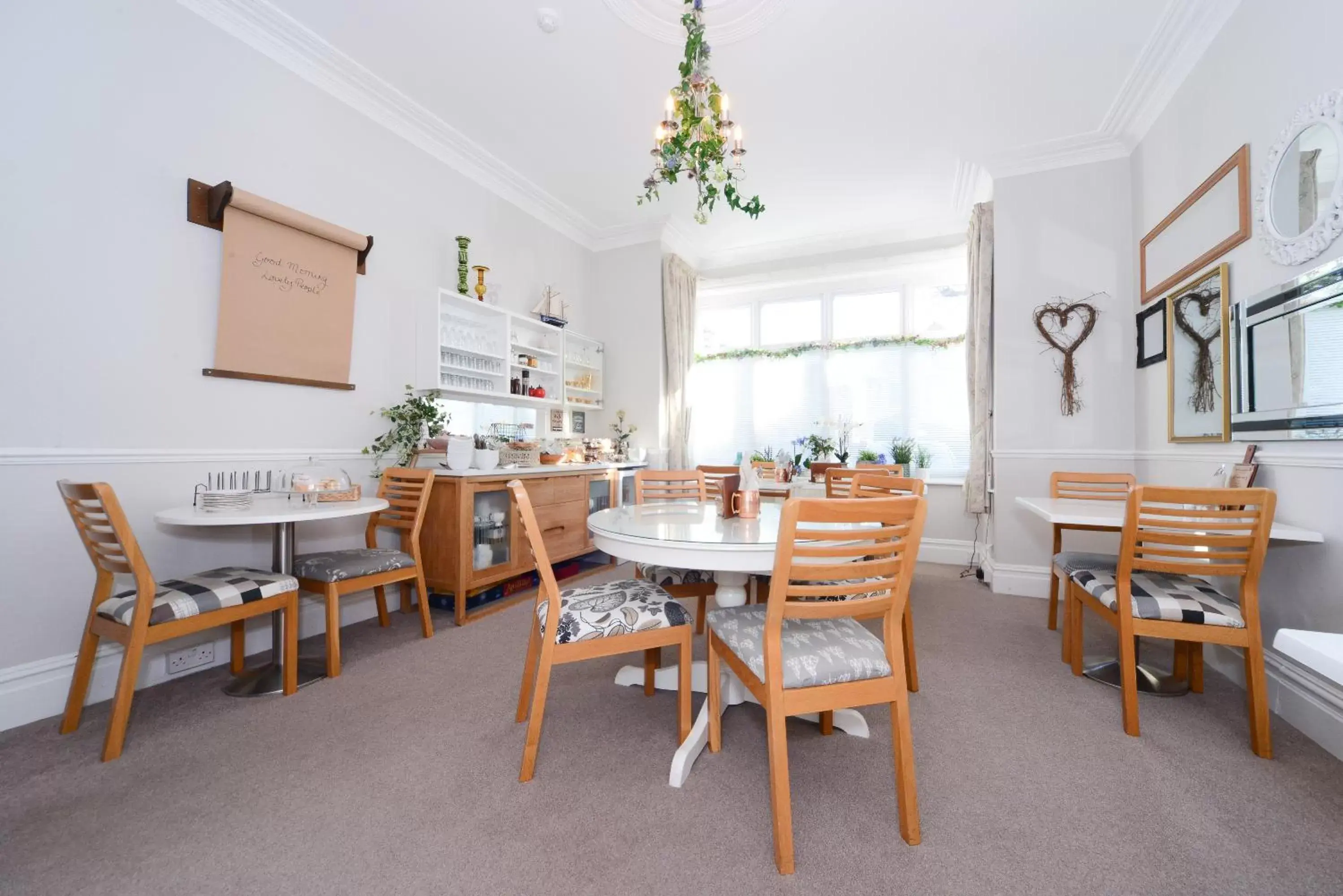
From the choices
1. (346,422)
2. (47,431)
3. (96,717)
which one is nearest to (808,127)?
(346,422)

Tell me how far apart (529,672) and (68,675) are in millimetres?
1872

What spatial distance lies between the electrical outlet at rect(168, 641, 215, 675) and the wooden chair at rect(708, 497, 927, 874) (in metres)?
2.54

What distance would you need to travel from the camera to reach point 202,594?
2.03 metres

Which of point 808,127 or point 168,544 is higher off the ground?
point 808,127

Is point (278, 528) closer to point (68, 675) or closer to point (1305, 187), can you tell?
point (68, 675)

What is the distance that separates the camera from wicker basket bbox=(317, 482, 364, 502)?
8.04 ft

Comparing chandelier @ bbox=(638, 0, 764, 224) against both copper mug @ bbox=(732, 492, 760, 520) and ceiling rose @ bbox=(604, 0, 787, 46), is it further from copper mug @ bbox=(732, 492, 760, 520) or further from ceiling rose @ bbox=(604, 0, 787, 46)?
copper mug @ bbox=(732, 492, 760, 520)

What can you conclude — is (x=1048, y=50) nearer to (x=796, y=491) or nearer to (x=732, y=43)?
(x=732, y=43)

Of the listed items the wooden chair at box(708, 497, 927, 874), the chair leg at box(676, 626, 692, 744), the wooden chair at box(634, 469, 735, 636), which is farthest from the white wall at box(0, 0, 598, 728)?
the wooden chair at box(708, 497, 927, 874)

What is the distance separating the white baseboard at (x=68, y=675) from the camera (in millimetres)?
2027

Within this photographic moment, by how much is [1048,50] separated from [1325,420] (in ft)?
7.49

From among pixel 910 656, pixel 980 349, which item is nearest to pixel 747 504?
pixel 910 656

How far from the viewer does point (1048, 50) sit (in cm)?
295

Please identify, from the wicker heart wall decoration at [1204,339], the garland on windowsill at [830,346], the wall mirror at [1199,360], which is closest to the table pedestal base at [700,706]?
the wall mirror at [1199,360]
